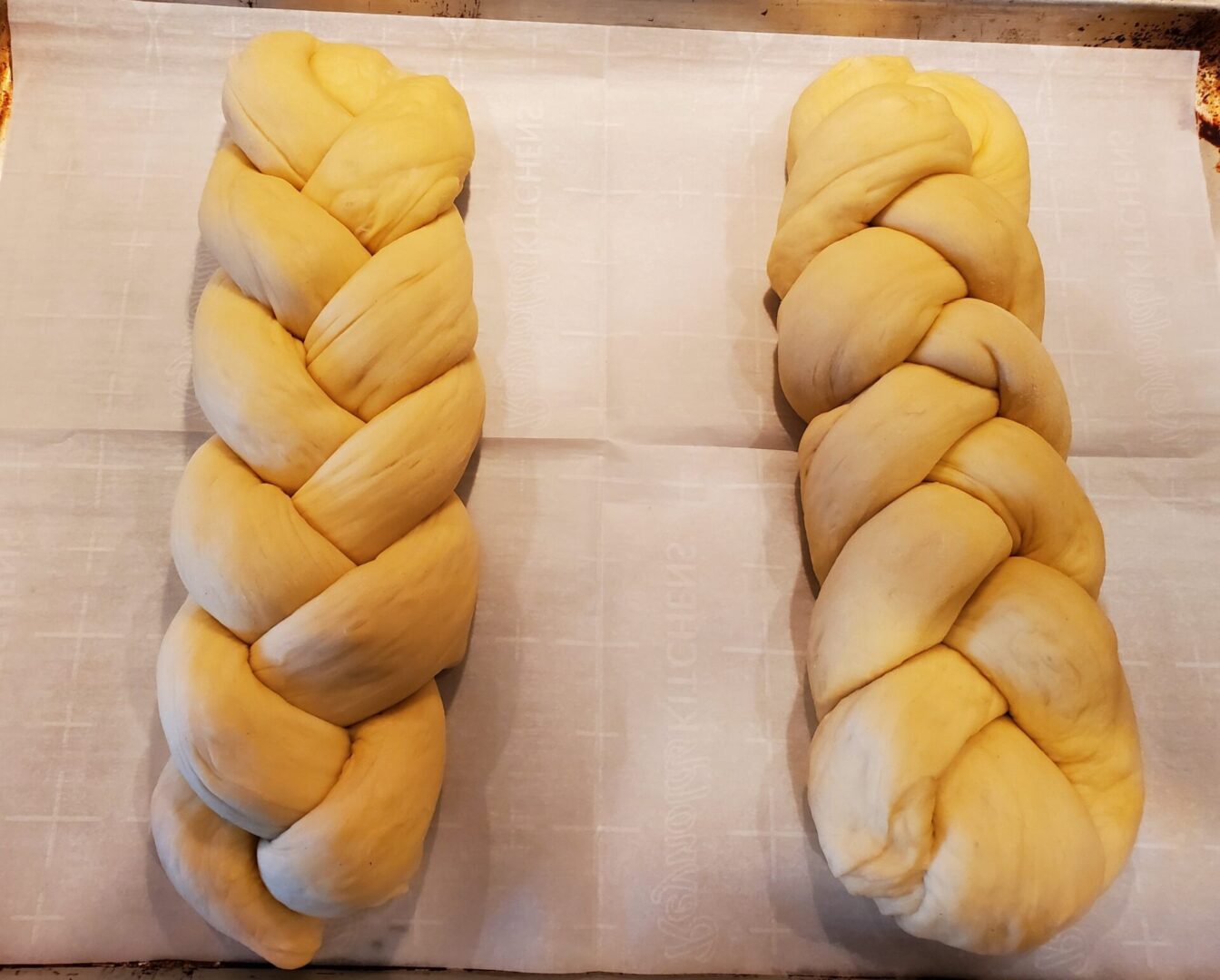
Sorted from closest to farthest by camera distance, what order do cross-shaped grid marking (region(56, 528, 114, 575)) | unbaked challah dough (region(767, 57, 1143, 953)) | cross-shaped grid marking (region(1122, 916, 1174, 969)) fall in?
unbaked challah dough (region(767, 57, 1143, 953)) < cross-shaped grid marking (region(1122, 916, 1174, 969)) < cross-shaped grid marking (region(56, 528, 114, 575))

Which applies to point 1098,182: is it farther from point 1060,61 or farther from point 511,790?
point 511,790

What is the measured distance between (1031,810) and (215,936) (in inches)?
34.4

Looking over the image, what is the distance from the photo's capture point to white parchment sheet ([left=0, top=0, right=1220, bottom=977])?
0.98 metres

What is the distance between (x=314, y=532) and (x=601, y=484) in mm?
386

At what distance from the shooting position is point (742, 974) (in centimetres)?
97

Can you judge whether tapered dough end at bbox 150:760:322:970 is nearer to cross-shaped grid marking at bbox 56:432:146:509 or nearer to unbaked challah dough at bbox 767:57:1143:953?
cross-shaped grid marking at bbox 56:432:146:509

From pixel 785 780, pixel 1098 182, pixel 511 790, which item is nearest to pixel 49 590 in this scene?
pixel 511 790

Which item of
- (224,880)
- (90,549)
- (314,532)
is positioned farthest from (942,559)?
(90,549)

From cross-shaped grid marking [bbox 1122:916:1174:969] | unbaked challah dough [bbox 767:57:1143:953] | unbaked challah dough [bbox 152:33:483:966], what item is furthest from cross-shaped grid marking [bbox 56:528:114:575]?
cross-shaped grid marking [bbox 1122:916:1174:969]

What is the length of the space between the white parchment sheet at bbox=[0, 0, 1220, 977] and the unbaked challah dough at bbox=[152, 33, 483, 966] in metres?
0.13

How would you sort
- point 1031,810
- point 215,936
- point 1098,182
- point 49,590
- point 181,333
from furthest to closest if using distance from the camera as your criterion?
point 1098,182
point 181,333
point 49,590
point 215,936
point 1031,810

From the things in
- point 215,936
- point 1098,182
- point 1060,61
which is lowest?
point 215,936

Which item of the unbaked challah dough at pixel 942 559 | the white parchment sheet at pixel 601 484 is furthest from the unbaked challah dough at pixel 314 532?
the unbaked challah dough at pixel 942 559

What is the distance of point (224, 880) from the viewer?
873mm
